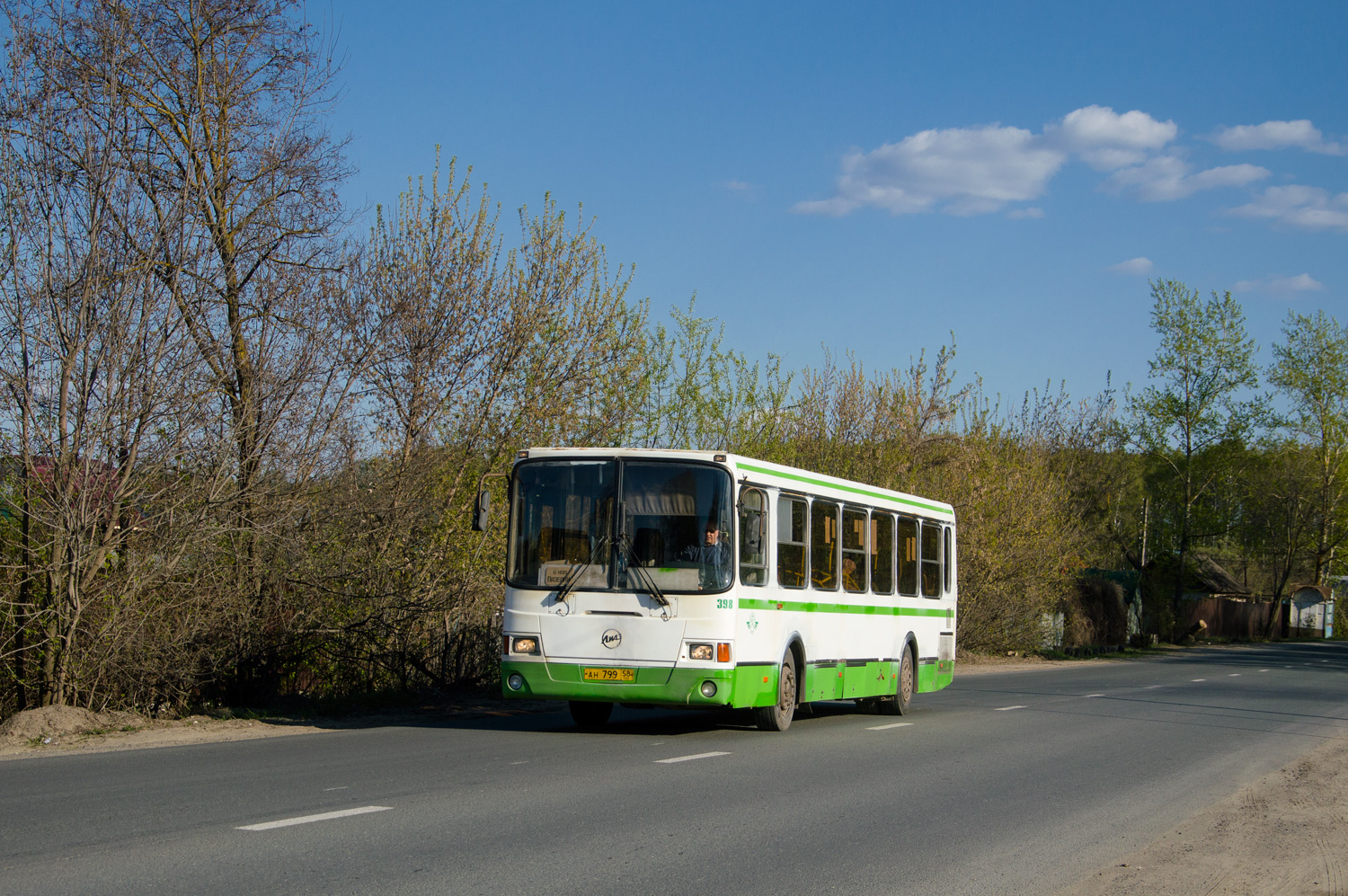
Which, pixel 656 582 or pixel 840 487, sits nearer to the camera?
pixel 656 582

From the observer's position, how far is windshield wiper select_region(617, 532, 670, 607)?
13.5 metres

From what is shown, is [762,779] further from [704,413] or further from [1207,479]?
[1207,479]

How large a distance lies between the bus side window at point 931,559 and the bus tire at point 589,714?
612cm

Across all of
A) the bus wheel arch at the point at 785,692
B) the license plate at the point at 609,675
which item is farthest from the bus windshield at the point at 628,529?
the bus wheel arch at the point at 785,692

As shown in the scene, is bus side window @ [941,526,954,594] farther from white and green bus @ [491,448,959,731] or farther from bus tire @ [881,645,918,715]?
white and green bus @ [491,448,959,731]

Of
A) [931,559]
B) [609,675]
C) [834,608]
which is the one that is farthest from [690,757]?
[931,559]

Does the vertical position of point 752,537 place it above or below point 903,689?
above

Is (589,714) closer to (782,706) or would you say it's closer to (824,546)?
(782,706)

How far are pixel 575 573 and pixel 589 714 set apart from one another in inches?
93.9

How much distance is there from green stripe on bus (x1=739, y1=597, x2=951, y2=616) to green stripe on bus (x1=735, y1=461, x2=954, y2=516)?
144 centimetres

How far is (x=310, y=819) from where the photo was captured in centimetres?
818

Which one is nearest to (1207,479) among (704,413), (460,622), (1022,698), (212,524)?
(704,413)

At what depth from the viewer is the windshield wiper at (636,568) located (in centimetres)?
1350

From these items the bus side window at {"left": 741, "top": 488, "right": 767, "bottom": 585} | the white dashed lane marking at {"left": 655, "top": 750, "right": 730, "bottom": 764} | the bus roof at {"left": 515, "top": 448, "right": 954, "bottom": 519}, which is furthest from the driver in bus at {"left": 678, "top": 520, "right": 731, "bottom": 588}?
the white dashed lane marking at {"left": 655, "top": 750, "right": 730, "bottom": 764}
